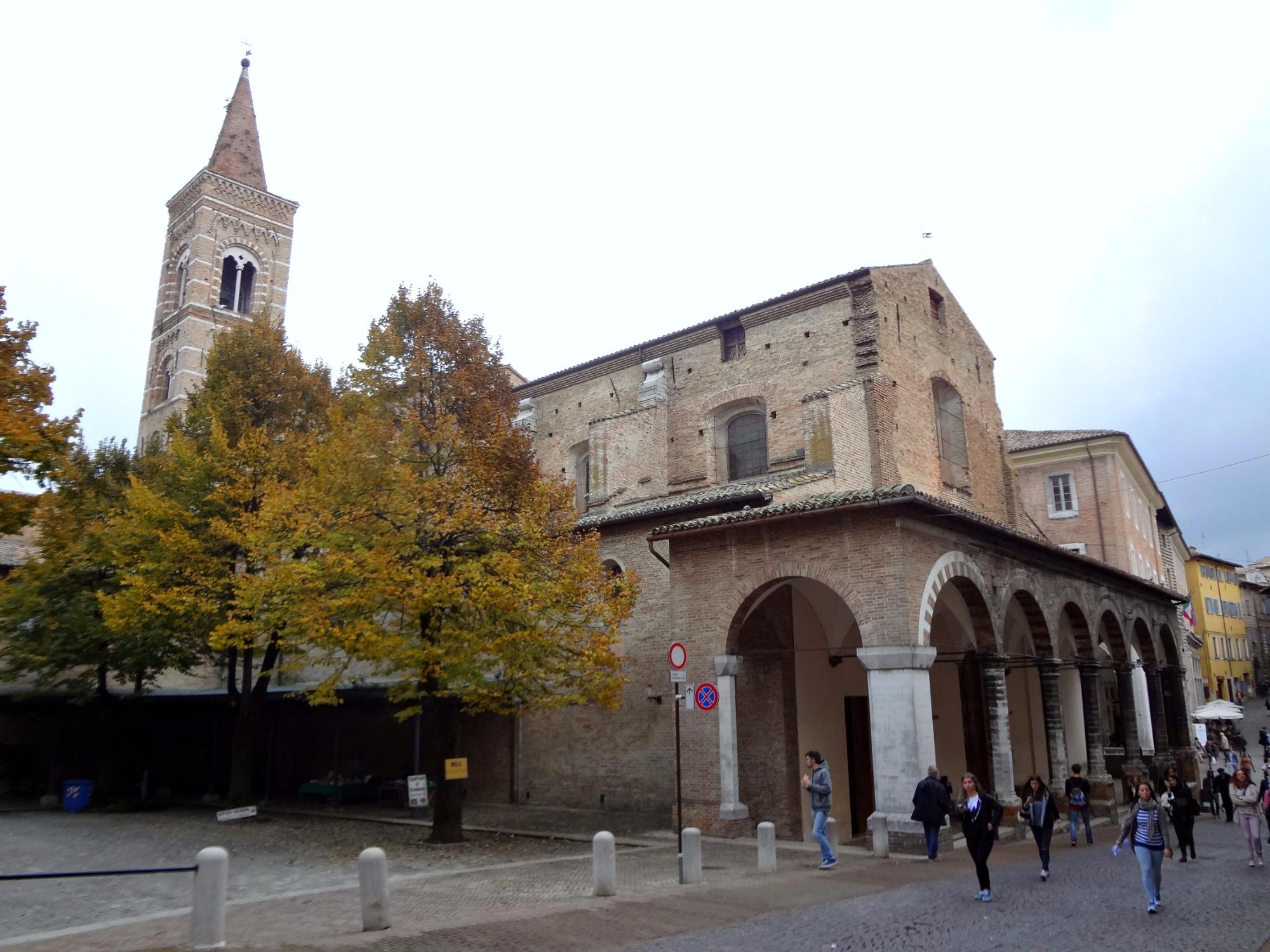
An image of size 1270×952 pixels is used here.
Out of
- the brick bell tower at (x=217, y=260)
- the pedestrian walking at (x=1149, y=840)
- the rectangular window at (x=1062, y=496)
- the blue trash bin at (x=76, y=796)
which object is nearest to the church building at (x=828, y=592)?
the blue trash bin at (x=76, y=796)

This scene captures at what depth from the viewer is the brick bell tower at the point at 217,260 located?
4388 centimetres

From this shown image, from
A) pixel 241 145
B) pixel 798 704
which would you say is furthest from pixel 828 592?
pixel 241 145

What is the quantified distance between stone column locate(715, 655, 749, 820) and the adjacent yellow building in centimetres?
5223

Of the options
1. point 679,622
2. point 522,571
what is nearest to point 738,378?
point 679,622

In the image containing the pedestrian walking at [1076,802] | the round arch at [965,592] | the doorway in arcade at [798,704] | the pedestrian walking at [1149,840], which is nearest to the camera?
the pedestrian walking at [1149,840]

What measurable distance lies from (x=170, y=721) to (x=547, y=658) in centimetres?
1791

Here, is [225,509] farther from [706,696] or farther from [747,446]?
[747,446]

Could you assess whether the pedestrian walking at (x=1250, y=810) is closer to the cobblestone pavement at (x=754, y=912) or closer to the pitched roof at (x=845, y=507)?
the cobblestone pavement at (x=754, y=912)

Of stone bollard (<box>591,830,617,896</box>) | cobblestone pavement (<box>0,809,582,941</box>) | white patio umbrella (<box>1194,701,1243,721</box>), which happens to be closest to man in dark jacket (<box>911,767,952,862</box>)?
stone bollard (<box>591,830,617,896</box>)

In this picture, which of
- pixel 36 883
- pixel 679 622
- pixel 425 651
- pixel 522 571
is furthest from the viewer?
pixel 679 622

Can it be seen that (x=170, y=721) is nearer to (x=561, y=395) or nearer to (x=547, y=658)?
(x=561, y=395)

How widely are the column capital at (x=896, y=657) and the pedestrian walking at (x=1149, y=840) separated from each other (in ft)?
15.4

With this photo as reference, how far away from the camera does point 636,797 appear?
2069 centimetres

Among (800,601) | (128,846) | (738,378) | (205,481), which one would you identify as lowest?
(128,846)
